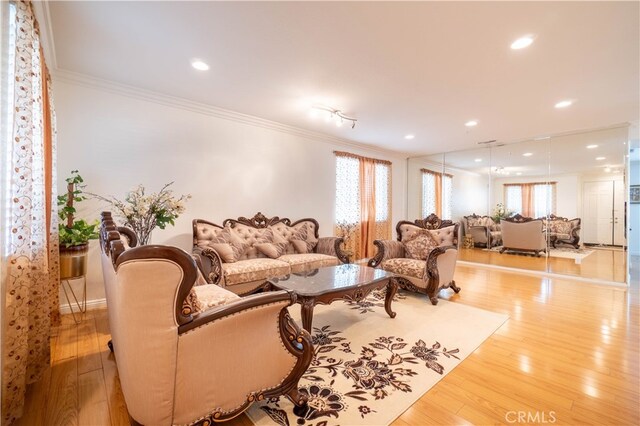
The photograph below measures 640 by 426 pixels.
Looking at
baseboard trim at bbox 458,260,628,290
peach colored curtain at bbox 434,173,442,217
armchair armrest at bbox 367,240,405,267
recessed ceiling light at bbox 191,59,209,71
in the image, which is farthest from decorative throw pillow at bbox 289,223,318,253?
peach colored curtain at bbox 434,173,442,217

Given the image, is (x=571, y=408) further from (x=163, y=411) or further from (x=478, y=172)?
(x=478, y=172)

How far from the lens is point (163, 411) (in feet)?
4.00

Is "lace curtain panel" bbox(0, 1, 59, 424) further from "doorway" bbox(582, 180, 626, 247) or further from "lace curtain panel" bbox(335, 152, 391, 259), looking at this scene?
"doorway" bbox(582, 180, 626, 247)

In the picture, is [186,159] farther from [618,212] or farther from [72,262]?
[618,212]

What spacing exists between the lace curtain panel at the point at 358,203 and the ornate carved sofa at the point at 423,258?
5.19 feet

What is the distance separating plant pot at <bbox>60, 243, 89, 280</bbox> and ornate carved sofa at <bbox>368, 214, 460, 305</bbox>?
328cm

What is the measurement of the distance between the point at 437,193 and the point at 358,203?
240cm

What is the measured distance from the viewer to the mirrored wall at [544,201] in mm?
4672

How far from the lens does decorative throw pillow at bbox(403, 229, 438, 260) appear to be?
3.88 meters

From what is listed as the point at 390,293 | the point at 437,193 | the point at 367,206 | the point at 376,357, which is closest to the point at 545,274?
the point at 437,193

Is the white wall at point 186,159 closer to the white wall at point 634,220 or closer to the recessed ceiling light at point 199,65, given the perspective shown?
the recessed ceiling light at point 199,65

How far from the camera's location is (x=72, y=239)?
2.68 metres

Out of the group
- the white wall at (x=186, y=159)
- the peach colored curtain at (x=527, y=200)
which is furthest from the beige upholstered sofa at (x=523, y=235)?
the white wall at (x=186, y=159)

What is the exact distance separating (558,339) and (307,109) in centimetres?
385
